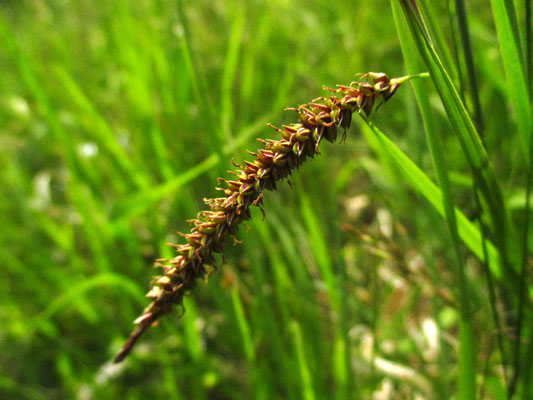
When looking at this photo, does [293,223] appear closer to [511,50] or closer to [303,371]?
[303,371]

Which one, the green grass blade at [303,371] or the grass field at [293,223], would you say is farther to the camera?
the green grass blade at [303,371]

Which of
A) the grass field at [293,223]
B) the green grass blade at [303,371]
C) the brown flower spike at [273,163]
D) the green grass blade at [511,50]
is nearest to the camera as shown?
the brown flower spike at [273,163]

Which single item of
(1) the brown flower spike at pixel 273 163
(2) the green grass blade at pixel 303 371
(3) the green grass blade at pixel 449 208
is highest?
(1) the brown flower spike at pixel 273 163

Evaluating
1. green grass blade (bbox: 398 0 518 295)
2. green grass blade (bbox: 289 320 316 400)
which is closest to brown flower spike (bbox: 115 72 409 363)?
green grass blade (bbox: 398 0 518 295)

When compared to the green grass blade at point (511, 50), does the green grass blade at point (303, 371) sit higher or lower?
lower

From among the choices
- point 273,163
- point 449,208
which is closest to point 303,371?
point 449,208

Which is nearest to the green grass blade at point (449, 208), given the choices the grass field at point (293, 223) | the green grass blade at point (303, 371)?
the grass field at point (293, 223)

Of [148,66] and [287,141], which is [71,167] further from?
[287,141]

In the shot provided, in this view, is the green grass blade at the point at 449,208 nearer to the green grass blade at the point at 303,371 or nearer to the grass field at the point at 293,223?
the grass field at the point at 293,223
